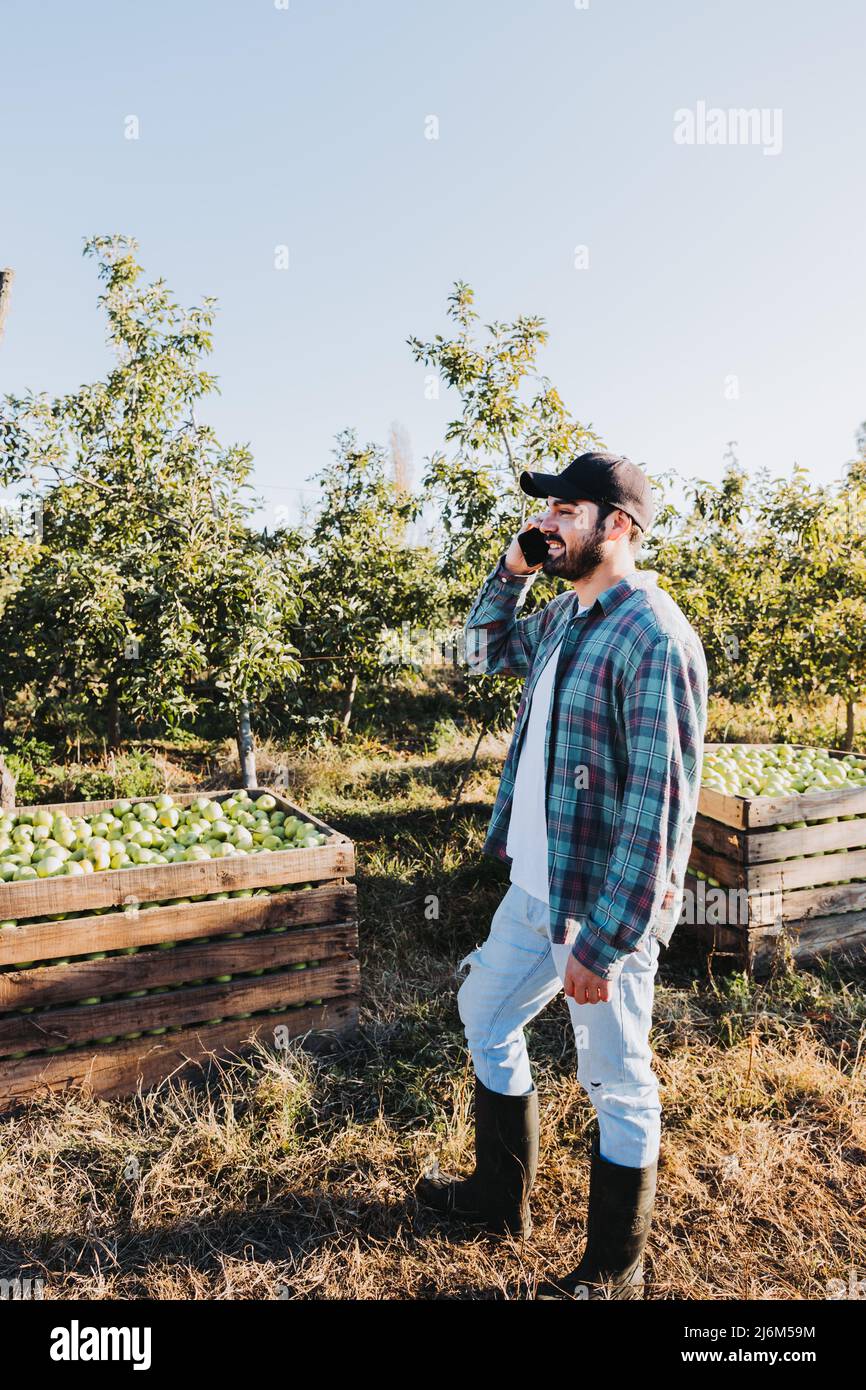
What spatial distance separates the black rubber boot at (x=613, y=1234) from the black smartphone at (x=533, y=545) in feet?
5.51

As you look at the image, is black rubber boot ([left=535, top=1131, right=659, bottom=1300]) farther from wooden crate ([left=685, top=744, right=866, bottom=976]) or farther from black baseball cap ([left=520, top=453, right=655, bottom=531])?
wooden crate ([left=685, top=744, right=866, bottom=976])

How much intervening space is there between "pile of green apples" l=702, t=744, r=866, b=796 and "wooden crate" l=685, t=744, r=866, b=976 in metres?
0.19

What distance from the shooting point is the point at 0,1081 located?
3.06 m

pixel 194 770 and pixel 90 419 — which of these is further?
pixel 194 770

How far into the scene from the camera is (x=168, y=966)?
128 inches

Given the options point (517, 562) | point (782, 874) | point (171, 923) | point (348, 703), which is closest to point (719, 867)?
point (782, 874)

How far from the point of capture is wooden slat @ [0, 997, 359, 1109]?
3096 millimetres

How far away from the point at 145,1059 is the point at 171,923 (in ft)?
1.76

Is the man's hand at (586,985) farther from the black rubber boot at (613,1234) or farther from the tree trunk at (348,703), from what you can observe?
the tree trunk at (348,703)

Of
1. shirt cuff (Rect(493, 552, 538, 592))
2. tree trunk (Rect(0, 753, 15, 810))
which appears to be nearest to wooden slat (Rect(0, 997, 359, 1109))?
shirt cuff (Rect(493, 552, 538, 592))

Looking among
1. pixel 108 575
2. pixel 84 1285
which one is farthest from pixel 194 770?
pixel 84 1285

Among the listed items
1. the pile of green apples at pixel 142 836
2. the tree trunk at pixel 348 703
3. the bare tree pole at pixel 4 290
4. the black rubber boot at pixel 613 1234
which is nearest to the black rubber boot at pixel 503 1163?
the black rubber boot at pixel 613 1234
